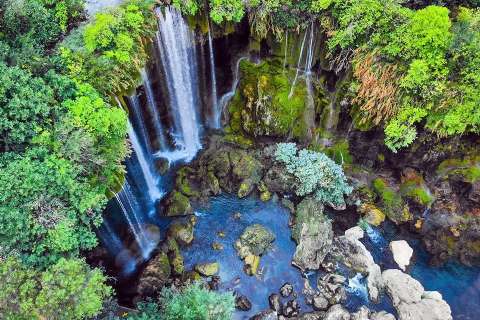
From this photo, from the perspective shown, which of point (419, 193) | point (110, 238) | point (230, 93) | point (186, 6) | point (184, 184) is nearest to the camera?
point (110, 238)

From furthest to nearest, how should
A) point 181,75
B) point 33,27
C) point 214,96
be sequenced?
point 214,96
point 181,75
point 33,27

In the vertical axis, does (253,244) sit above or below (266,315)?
above

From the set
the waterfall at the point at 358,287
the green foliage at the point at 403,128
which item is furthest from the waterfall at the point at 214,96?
the waterfall at the point at 358,287

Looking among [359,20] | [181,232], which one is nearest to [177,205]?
[181,232]

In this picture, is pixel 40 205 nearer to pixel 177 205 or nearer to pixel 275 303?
pixel 177 205

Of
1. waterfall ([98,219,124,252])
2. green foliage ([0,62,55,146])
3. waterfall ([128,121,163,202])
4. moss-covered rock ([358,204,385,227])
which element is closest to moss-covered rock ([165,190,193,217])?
waterfall ([128,121,163,202])

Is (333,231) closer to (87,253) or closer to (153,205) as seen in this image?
(153,205)
